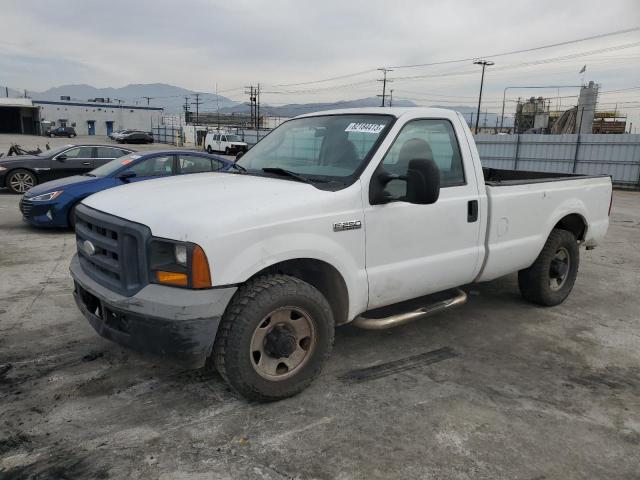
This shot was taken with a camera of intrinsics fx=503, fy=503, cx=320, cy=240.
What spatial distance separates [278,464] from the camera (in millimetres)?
2637

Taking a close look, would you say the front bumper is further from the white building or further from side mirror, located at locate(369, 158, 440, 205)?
the white building

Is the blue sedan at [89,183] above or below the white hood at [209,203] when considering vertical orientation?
below

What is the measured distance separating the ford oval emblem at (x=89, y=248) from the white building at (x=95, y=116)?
2940 inches

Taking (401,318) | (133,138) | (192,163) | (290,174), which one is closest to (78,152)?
(192,163)

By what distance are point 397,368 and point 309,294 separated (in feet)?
3.64

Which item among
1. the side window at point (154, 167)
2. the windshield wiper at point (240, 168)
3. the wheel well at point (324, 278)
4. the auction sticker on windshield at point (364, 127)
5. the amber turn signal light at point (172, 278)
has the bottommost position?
the wheel well at point (324, 278)

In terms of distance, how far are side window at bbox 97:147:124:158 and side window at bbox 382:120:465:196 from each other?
10.1 metres

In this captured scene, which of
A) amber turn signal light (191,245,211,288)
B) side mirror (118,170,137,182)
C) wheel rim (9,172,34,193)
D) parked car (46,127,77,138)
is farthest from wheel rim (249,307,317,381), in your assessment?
parked car (46,127,77,138)

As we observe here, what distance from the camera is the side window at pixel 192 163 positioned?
9.36 m

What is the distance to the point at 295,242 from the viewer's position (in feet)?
10.0

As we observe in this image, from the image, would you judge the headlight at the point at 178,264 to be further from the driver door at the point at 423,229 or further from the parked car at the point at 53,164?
the parked car at the point at 53,164

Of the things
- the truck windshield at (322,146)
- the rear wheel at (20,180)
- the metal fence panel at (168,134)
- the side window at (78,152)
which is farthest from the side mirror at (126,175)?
the metal fence panel at (168,134)

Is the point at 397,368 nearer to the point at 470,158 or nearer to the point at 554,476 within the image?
the point at 554,476

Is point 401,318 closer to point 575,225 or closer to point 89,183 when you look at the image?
point 575,225
